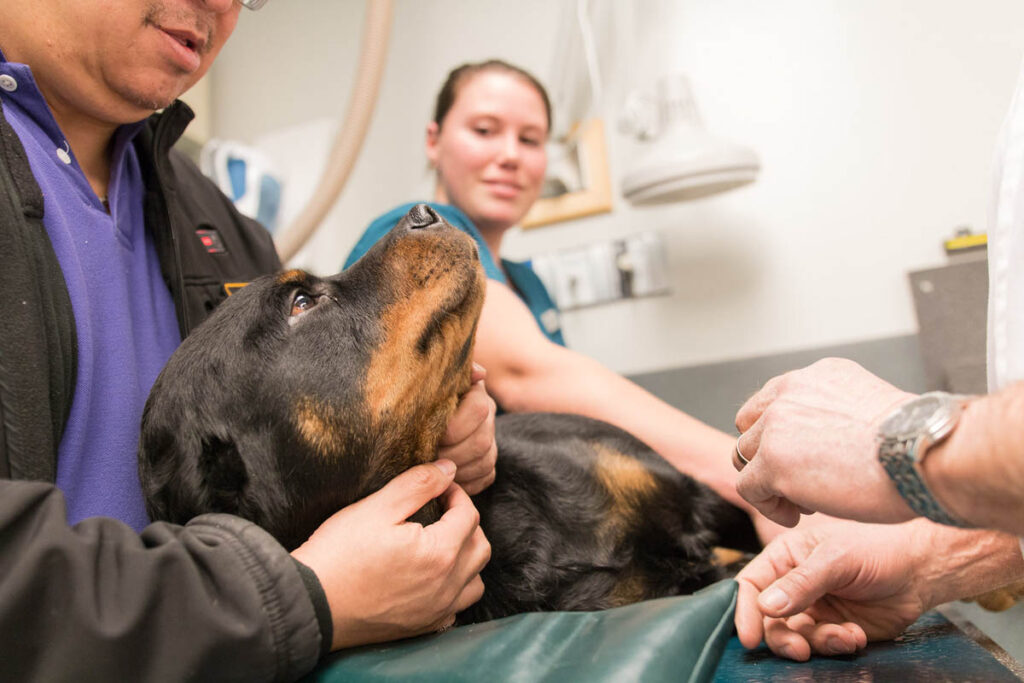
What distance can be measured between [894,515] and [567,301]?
204 centimetres

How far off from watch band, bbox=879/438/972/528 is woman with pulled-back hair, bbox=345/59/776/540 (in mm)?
669

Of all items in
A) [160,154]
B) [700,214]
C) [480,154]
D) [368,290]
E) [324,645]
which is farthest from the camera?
[700,214]

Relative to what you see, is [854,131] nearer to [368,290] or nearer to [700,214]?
[700,214]

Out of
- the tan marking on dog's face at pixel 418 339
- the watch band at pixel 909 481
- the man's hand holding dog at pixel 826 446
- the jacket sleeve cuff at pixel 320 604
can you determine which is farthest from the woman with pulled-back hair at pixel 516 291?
the watch band at pixel 909 481

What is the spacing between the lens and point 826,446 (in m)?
0.68

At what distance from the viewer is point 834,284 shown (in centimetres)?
234

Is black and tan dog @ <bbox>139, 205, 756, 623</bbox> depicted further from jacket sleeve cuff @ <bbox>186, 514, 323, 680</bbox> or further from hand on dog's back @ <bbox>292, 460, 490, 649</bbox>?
Result: jacket sleeve cuff @ <bbox>186, 514, 323, 680</bbox>

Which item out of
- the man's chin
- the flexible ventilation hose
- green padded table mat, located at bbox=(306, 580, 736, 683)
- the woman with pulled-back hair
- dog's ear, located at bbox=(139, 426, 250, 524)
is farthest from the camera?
the flexible ventilation hose

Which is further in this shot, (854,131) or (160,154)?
(854,131)

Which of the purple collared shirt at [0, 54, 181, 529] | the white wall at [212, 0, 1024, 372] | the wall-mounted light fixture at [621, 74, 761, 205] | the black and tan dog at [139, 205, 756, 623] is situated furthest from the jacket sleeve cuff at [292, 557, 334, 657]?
the white wall at [212, 0, 1024, 372]

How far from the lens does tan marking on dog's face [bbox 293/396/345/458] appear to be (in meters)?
0.99

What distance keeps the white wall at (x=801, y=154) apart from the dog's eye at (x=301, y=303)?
1.60 meters

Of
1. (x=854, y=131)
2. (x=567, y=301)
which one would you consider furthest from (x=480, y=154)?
(x=854, y=131)

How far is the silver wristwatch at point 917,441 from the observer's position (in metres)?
0.59
